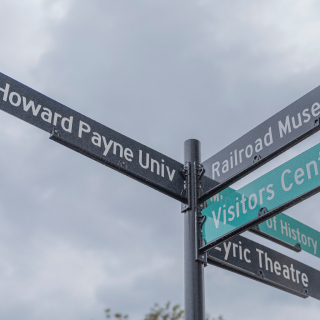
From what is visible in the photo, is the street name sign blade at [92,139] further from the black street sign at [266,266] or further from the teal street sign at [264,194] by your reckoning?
the black street sign at [266,266]

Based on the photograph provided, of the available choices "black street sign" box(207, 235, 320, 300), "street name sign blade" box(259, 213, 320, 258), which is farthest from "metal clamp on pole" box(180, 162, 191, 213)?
"street name sign blade" box(259, 213, 320, 258)

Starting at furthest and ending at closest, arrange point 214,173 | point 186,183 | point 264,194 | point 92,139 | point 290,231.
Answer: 1. point 290,231
2. point 214,173
3. point 186,183
4. point 92,139
5. point 264,194

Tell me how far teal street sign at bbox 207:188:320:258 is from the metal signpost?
2 cm

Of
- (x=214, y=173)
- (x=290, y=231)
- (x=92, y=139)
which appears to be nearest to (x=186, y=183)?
(x=214, y=173)

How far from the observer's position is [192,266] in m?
3.36

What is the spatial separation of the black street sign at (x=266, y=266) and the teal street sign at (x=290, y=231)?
18cm

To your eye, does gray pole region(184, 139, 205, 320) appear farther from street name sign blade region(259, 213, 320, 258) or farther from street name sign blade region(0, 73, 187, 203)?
street name sign blade region(259, 213, 320, 258)

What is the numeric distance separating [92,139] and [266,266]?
186cm

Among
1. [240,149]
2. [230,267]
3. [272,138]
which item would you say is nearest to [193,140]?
[240,149]

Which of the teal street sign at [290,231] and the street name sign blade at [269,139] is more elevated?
the street name sign blade at [269,139]

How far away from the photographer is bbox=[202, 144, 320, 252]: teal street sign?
3.15 metres

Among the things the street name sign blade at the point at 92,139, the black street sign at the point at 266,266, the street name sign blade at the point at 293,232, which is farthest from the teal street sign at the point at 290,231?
the street name sign blade at the point at 92,139

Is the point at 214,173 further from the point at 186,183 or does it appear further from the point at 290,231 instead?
the point at 290,231

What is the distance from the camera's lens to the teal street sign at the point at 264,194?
10.3 ft
